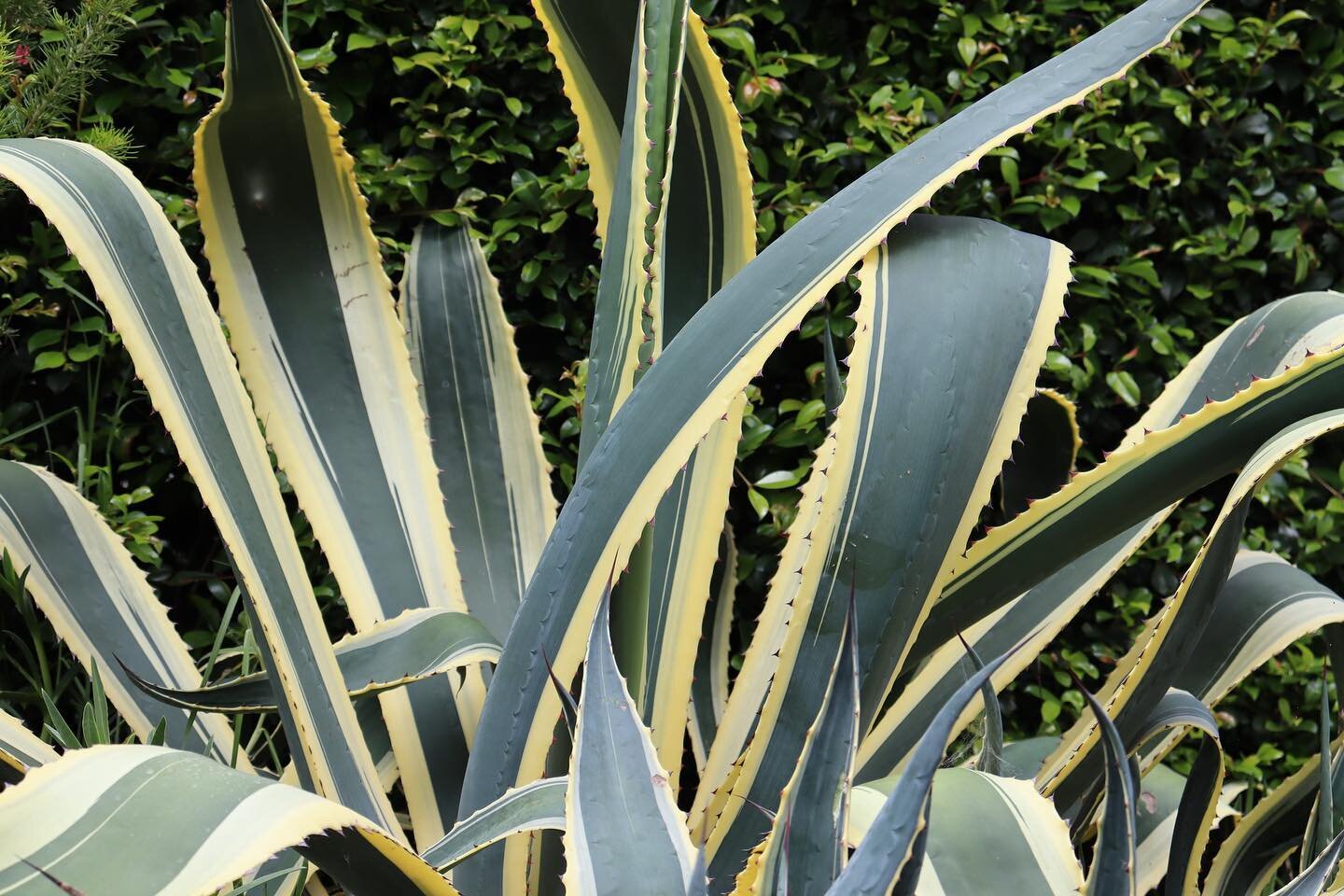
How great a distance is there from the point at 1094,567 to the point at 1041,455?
0.36ft

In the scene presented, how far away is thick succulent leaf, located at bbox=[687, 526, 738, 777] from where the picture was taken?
3.83 feet

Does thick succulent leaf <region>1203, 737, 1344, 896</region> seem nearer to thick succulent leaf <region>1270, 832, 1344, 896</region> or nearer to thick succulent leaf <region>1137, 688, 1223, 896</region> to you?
thick succulent leaf <region>1137, 688, 1223, 896</region>

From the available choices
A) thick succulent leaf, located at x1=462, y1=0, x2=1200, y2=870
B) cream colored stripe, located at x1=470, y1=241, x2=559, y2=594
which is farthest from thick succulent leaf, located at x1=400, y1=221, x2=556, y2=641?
thick succulent leaf, located at x1=462, y1=0, x2=1200, y2=870

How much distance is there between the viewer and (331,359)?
1.01 m

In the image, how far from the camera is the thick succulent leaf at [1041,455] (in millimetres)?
1052

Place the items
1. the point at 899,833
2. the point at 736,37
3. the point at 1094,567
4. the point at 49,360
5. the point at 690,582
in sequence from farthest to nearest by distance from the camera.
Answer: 1. the point at 736,37
2. the point at 49,360
3. the point at 1094,567
4. the point at 690,582
5. the point at 899,833

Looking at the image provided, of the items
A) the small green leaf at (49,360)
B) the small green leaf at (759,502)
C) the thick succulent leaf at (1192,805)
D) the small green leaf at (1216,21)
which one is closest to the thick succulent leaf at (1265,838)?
the thick succulent leaf at (1192,805)

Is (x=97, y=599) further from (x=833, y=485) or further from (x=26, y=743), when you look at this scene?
(x=833, y=485)

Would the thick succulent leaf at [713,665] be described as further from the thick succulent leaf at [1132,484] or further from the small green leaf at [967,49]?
the small green leaf at [967,49]

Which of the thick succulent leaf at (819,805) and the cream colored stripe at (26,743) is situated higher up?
the thick succulent leaf at (819,805)

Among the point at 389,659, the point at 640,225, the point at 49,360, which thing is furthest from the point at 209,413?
the point at 49,360

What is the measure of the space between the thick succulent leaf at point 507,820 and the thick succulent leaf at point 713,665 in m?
0.52

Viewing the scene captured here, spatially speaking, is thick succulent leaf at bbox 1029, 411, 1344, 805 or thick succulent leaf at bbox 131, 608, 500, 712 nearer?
thick succulent leaf at bbox 1029, 411, 1344, 805

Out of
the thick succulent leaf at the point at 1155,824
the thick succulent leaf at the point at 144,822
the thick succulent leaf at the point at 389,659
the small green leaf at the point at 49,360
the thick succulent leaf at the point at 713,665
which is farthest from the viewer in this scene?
the small green leaf at the point at 49,360
